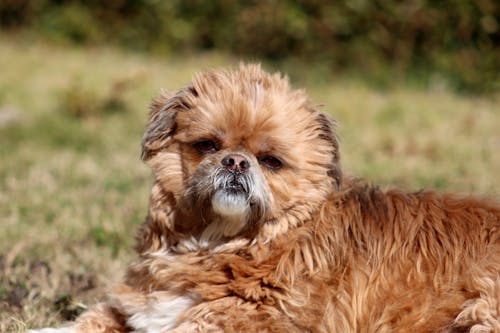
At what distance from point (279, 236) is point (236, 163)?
45 centimetres

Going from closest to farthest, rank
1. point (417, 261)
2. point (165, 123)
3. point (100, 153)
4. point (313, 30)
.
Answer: point (417, 261)
point (165, 123)
point (100, 153)
point (313, 30)

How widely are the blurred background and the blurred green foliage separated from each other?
1.0 inches

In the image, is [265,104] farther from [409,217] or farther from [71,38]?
[71,38]

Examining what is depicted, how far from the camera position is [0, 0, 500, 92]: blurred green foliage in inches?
497

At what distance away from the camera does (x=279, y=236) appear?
4055 millimetres

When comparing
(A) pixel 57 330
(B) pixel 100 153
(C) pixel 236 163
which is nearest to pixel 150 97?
(B) pixel 100 153

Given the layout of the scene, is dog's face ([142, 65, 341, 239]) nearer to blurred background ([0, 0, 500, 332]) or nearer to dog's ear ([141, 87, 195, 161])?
dog's ear ([141, 87, 195, 161])

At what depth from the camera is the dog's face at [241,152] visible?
156 inches

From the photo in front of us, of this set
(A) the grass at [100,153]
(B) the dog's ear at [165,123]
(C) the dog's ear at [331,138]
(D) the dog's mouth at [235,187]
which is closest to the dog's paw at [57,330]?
(A) the grass at [100,153]

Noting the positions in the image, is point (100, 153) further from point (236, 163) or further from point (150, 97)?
point (236, 163)

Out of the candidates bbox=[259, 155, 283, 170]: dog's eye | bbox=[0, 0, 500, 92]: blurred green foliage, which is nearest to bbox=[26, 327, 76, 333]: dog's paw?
bbox=[259, 155, 283, 170]: dog's eye

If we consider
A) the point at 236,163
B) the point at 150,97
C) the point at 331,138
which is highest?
the point at 150,97

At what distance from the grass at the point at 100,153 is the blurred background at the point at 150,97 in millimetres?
20

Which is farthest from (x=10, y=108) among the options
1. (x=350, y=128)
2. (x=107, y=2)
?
(x=107, y=2)
